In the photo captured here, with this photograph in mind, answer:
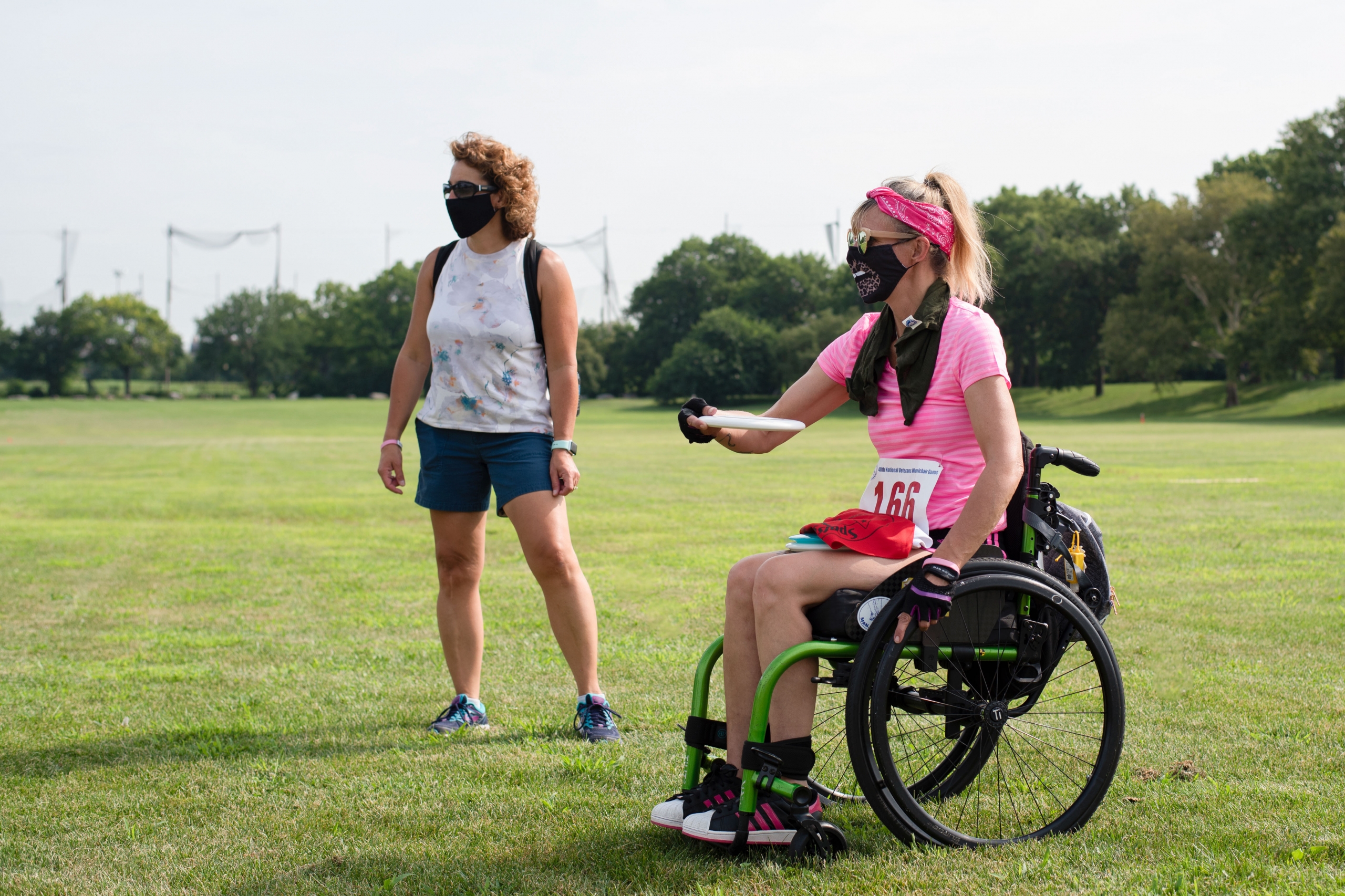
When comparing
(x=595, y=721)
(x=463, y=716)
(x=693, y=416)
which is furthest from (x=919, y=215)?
(x=463, y=716)

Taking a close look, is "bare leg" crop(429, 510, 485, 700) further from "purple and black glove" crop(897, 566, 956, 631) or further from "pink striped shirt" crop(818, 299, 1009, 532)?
"purple and black glove" crop(897, 566, 956, 631)

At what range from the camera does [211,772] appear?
3898mm

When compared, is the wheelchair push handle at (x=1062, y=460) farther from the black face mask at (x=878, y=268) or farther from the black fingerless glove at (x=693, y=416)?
the black fingerless glove at (x=693, y=416)

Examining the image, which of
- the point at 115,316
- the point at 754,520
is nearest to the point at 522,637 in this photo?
the point at 754,520

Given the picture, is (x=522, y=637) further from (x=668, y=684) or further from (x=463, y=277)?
(x=463, y=277)

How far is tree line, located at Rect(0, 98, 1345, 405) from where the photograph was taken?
54750mm

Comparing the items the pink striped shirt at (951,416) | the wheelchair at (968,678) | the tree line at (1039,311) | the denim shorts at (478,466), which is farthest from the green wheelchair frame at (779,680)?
the tree line at (1039,311)

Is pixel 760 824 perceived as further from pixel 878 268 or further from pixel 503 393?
pixel 503 393

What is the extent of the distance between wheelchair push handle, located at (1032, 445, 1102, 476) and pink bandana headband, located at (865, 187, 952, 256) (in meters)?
0.64

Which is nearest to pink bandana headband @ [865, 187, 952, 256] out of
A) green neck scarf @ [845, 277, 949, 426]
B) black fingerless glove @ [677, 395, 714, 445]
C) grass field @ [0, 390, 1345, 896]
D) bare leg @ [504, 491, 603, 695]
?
green neck scarf @ [845, 277, 949, 426]

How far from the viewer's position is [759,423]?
3.02 meters

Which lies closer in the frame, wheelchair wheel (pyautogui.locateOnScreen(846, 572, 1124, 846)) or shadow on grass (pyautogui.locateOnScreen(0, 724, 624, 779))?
wheelchair wheel (pyautogui.locateOnScreen(846, 572, 1124, 846))

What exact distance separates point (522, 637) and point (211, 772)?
2.47m

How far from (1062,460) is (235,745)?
3.13m
